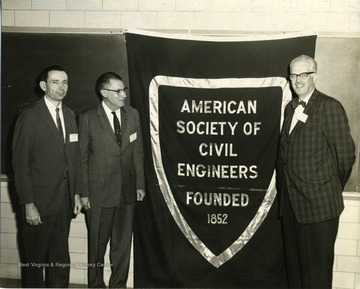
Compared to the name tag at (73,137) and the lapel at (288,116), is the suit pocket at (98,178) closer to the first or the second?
the name tag at (73,137)

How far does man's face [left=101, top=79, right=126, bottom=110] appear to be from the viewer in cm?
307

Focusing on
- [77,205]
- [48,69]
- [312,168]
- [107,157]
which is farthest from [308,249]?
[48,69]

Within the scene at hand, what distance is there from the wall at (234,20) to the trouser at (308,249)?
14 cm

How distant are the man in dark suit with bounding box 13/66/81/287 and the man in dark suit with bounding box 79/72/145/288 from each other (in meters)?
0.10

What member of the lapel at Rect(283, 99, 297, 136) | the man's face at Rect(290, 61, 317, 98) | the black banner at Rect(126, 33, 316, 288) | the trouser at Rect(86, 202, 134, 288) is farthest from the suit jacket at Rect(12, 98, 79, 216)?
the man's face at Rect(290, 61, 317, 98)

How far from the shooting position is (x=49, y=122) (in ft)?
9.80

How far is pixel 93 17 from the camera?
305 centimetres

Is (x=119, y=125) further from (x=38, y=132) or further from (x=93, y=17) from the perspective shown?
(x=93, y=17)

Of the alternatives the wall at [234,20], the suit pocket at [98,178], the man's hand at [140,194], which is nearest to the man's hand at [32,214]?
the suit pocket at [98,178]

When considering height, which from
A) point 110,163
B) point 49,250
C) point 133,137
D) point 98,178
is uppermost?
point 133,137

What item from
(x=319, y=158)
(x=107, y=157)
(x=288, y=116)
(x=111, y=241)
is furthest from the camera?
(x=111, y=241)

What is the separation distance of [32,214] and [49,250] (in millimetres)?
292

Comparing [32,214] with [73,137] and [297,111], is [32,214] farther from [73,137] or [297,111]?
[297,111]

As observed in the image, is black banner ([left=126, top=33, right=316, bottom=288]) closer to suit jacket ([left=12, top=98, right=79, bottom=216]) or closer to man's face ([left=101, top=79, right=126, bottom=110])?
man's face ([left=101, top=79, right=126, bottom=110])
